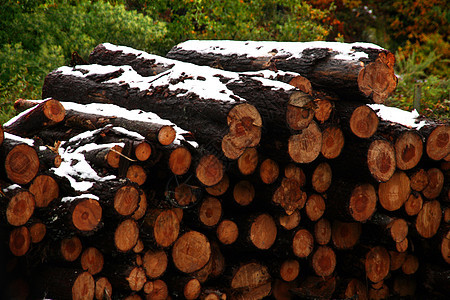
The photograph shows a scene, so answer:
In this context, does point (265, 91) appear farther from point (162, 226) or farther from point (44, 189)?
point (44, 189)

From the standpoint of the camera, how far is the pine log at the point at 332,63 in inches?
163

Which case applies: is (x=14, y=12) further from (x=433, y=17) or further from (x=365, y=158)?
(x=433, y=17)

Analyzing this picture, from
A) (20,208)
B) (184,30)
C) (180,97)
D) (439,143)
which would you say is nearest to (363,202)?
(439,143)

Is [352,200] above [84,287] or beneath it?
above

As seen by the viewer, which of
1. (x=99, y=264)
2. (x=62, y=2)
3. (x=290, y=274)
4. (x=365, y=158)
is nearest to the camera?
(x=99, y=264)

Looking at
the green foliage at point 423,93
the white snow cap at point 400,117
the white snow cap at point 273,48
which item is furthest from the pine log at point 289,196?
the green foliage at point 423,93

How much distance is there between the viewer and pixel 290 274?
443 cm

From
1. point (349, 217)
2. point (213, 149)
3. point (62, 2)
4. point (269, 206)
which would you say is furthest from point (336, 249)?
point (62, 2)

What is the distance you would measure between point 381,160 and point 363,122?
0.35m

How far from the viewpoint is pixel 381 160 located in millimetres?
4148

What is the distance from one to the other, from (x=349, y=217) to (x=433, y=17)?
10418mm

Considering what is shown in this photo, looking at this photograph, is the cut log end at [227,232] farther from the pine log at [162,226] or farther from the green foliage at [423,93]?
the green foliage at [423,93]

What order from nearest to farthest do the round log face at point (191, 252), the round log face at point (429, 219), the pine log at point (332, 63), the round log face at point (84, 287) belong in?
the round log face at point (84, 287) < the round log face at point (191, 252) < the pine log at point (332, 63) < the round log face at point (429, 219)

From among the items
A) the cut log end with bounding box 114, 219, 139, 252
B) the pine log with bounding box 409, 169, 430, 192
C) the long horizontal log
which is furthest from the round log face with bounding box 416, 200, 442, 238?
the cut log end with bounding box 114, 219, 139, 252
